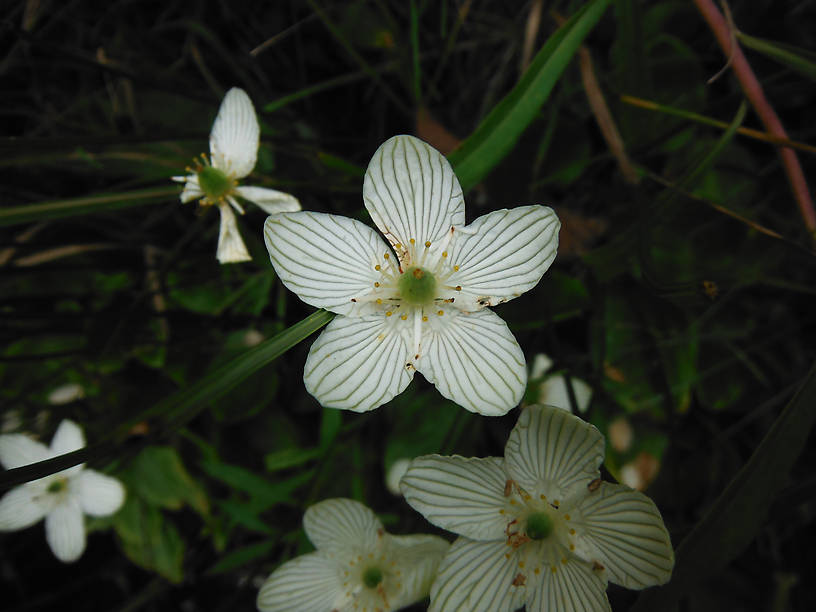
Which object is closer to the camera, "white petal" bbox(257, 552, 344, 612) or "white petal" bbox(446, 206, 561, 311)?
"white petal" bbox(446, 206, 561, 311)

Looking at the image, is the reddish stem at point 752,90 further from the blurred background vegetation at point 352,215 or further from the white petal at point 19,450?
the white petal at point 19,450

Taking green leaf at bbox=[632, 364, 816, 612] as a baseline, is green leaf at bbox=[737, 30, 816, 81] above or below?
above

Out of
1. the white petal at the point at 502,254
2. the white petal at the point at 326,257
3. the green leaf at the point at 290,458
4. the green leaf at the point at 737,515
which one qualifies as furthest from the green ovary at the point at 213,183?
the green leaf at the point at 737,515

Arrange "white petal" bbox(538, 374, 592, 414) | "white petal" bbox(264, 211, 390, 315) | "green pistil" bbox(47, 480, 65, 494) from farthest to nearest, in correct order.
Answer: "green pistil" bbox(47, 480, 65, 494)
"white petal" bbox(538, 374, 592, 414)
"white petal" bbox(264, 211, 390, 315)

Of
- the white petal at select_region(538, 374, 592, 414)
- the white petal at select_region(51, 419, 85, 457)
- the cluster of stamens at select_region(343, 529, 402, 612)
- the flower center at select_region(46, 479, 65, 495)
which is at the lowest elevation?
the cluster of stamens at select_region(343, 529, 402, 612)

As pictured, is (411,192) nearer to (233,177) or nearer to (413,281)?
(413,281)

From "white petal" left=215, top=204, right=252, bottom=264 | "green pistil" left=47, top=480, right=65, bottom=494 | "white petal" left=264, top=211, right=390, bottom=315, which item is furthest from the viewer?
"green pistil" left=47, top=480, right=65, bottom=494

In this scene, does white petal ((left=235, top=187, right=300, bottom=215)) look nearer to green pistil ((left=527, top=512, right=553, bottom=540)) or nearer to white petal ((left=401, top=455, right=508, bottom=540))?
white petal ((left=401, top=455, right=508, bottom=540))

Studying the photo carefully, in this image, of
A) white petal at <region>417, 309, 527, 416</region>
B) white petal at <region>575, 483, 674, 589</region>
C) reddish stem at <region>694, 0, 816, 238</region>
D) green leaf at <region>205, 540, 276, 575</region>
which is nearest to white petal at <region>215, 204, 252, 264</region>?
white petal at <region>417, 309, 527, 416</region>
